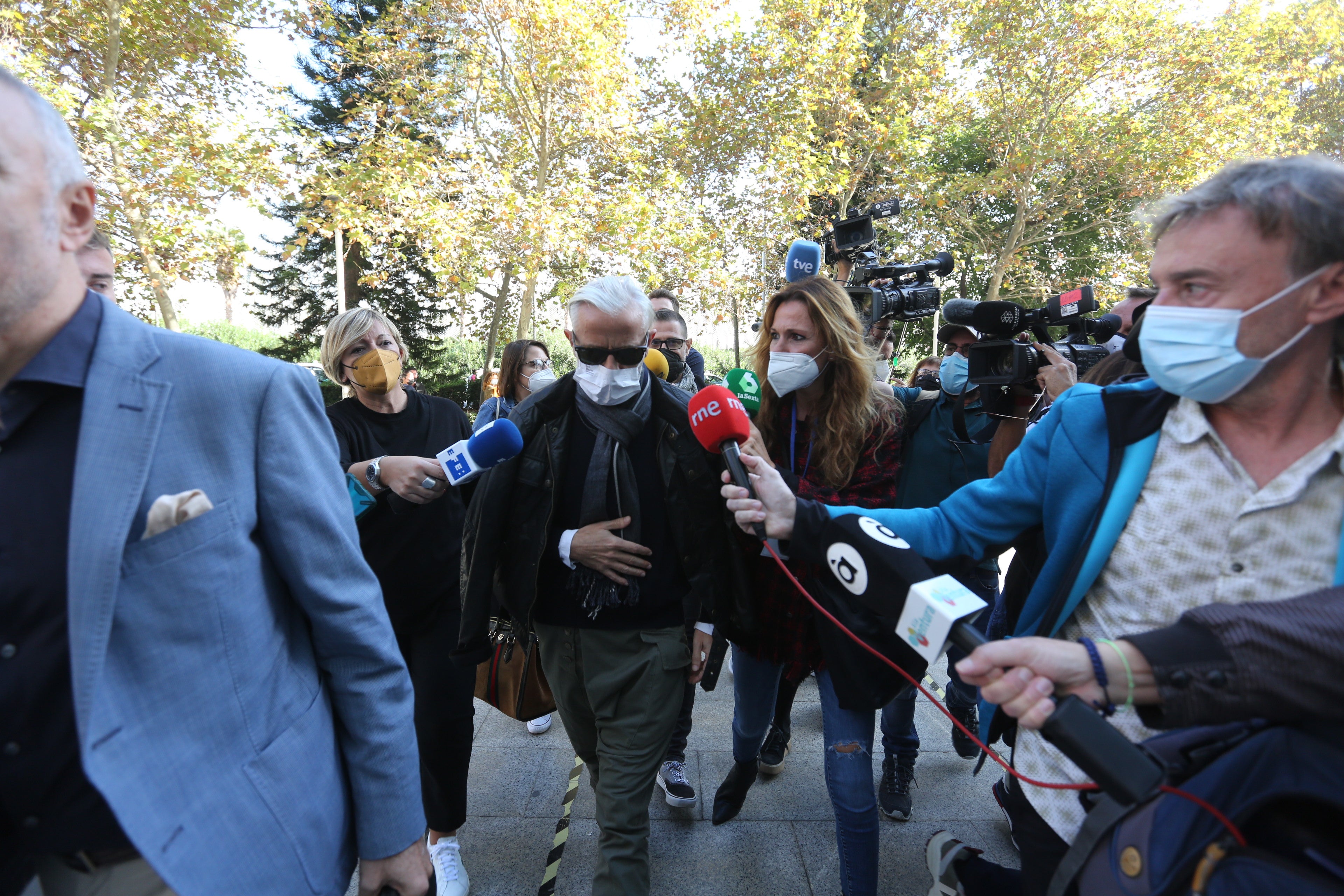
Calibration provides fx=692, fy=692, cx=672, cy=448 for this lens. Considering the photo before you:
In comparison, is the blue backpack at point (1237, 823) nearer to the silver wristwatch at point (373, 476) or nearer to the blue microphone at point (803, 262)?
the silver wristwatch at point (373, 476)

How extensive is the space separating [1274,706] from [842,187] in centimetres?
1566

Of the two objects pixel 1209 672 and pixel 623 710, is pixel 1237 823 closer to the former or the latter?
pixel 1209 672

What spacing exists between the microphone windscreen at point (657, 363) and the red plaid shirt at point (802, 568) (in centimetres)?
91

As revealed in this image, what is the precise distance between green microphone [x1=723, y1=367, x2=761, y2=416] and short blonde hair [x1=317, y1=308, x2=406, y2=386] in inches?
54.8

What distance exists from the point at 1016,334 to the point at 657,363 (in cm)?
163

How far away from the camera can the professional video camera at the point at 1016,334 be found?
272cm

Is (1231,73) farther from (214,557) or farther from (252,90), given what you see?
(214,557)

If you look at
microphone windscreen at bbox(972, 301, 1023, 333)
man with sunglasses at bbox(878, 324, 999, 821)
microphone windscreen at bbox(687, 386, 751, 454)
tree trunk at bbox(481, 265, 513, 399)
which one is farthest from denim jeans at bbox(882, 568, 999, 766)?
tree trunk at bbox(481, 265, 513, 399)

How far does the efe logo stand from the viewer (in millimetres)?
1423

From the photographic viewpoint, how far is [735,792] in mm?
3059

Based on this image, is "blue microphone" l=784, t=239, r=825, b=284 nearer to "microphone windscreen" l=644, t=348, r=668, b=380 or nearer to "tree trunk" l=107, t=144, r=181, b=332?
"microphone windscreen" l=644, t=348, r=668, b=380

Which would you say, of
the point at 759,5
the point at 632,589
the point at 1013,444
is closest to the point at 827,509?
the point at 632,589

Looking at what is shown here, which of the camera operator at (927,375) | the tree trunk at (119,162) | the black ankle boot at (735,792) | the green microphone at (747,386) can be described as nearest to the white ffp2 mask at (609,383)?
the green microphone at (747,386)

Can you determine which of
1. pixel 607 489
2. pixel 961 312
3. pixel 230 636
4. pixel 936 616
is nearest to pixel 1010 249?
pixel 961 312
